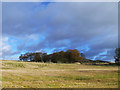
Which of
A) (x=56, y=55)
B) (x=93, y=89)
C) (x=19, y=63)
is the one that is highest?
(x=56, y=55)

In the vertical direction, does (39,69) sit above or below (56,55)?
below

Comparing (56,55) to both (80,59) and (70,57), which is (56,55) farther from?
(80,59)

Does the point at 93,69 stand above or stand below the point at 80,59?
below

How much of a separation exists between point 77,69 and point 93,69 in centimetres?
225

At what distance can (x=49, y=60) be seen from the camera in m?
15.7

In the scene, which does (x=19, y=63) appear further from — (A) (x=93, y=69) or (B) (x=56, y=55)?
(A) (x=93, y=69)

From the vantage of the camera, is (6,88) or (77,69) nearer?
(6,88)

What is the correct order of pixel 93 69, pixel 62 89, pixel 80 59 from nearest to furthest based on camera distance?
pixel 62 89 < pixel 80 59 < pixel 93 69

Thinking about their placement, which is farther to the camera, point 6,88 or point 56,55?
point 56,55

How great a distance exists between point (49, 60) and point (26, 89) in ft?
26.4

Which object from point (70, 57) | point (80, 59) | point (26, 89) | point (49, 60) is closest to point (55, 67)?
point (49, 60)

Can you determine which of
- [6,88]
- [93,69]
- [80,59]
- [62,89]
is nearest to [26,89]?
[6,88]

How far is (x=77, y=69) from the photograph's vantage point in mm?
16297

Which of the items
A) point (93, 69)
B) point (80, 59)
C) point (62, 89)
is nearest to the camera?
point (62, 89)
